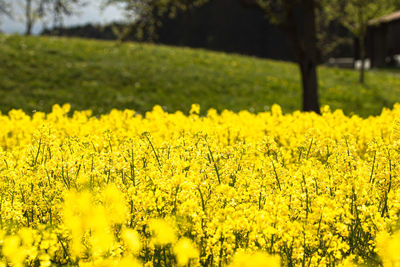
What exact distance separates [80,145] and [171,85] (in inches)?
530

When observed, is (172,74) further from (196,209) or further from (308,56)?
(196,209)

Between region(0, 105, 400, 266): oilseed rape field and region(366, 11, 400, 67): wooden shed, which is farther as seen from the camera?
region(366, 11, 400, 67): wooden shed

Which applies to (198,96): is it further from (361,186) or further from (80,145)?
(361,186)

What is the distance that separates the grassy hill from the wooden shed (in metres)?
19.6

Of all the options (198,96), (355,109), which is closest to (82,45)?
(198,96)

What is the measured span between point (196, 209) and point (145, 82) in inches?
625

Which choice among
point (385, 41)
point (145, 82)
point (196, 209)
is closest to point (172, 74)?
point (145, 82)

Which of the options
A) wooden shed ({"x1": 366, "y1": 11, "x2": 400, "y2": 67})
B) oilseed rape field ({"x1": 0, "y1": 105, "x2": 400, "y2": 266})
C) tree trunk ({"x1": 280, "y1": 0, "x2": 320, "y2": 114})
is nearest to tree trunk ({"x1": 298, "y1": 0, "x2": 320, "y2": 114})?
tree trunk ({"x1": 280, "y1": 0, "x2": 320, "y2": 114})

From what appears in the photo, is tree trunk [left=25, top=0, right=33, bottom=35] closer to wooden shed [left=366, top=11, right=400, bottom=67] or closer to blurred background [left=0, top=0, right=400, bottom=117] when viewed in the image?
blurred background [left=0, top=0, right=400, bottom=117]

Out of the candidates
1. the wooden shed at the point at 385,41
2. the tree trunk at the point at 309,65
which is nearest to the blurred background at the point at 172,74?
the tree trunk at the point at 309,65

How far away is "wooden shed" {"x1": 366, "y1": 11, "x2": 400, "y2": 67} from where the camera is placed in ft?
135

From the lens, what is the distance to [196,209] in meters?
3.39

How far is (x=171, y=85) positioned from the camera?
18766mm

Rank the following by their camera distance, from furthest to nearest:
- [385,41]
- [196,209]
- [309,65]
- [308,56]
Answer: [385,41], [309,65], [308,56], [196,209]
